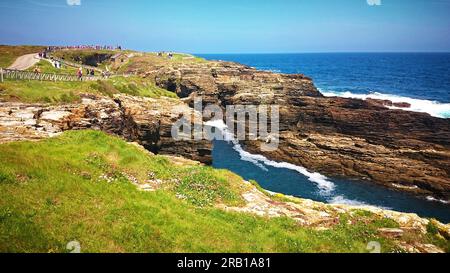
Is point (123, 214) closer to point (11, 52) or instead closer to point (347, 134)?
point (347, 134)

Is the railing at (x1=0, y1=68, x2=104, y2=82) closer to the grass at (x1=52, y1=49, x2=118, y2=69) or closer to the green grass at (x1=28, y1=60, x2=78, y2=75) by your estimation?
the green grass at (x1=28, y1=60, x2=78, y2=75)

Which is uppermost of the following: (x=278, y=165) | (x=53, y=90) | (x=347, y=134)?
(x=53, y=90)

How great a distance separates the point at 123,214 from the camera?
52.1 feet

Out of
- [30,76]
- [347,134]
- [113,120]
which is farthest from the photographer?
[347,134]

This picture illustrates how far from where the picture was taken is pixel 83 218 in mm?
14898

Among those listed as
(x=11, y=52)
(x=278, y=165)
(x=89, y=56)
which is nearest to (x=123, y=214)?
(x=278, y=165)

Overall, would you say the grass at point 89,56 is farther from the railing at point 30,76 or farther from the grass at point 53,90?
the grass at point 53,90

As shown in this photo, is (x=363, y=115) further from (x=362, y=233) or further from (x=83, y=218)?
(x=83, y=218)

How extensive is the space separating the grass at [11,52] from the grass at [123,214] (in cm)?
4749

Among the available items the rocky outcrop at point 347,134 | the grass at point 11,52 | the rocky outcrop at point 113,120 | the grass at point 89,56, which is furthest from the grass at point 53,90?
the grass at point 89,56

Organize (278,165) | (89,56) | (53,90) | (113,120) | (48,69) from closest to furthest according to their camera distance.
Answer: (53,90), (113,120), (278,165), (48,69), (89,56)

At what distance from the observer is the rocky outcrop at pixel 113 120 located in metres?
26.7

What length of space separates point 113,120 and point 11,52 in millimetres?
54218

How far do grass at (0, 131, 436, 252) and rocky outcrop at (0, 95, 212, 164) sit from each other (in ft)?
16.4
